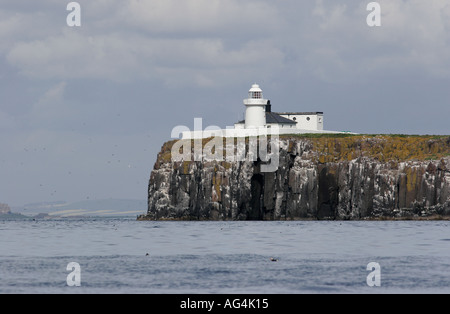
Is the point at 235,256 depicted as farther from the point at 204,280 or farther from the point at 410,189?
the point at 410,189

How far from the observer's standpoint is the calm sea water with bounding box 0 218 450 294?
41062mm

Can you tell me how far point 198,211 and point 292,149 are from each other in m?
18.7

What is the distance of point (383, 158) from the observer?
12644cm

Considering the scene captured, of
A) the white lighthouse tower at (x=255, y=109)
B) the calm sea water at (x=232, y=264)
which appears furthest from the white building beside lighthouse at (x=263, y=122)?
the calm sea water at (x=232, y=264)

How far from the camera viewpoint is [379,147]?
12875cm

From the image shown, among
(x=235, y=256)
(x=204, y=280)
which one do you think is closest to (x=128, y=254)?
(x=235, y=256)

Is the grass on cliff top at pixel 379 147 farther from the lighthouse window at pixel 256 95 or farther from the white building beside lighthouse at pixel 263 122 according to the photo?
the lighthouse window at pixel 256 95

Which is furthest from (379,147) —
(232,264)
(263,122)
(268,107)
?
(232,264)

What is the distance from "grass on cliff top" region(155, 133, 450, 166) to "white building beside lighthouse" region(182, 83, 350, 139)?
6.09 meters

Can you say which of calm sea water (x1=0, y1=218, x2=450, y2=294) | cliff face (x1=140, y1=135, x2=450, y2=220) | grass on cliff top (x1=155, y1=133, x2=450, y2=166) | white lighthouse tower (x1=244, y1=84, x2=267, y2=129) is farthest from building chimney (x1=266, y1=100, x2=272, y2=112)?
calm sea water (x1=0, y1=218, x2=450, y2=294)

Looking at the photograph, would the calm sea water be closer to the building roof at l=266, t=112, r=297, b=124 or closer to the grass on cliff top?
the grass on cliff top

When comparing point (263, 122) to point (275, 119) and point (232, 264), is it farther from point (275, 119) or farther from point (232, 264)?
point (232, 264)
